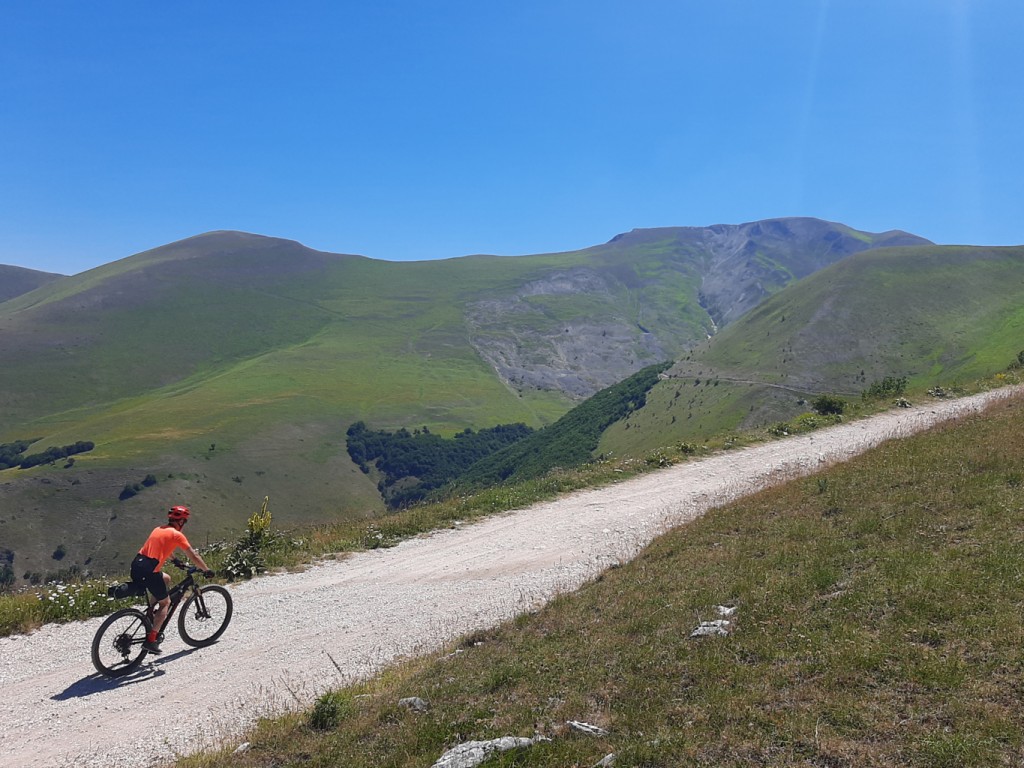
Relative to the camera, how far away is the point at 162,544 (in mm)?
11359

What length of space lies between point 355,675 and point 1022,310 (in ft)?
466

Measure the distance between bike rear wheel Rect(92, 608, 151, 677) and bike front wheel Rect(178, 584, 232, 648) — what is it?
2.23ft

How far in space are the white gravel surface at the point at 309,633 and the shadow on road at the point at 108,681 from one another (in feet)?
0.10

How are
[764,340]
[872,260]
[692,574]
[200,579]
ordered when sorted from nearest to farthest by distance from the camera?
[692,574], [200,579], [764,340], [872,260]

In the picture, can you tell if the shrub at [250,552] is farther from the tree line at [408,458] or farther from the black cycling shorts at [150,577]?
the tree line at [408,458]

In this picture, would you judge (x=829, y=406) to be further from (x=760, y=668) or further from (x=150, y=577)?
(x=150, y=577)

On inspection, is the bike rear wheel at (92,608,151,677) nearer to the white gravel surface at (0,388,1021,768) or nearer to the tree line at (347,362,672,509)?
the white gravel surface at (0,388,1021,768)

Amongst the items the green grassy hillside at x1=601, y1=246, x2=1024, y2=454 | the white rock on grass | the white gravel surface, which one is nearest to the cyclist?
the white gravel surface

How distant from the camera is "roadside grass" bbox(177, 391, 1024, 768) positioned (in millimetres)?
6305

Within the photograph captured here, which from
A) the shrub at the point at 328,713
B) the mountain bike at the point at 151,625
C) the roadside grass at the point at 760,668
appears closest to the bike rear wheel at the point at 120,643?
the mountain bike at the point at 151,625

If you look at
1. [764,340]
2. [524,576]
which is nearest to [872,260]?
[764,340]

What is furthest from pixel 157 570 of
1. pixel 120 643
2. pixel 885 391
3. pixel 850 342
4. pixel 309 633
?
pixel 850 342

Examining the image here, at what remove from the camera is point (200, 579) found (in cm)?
1433

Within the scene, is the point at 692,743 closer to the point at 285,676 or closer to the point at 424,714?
the point at 424,714
